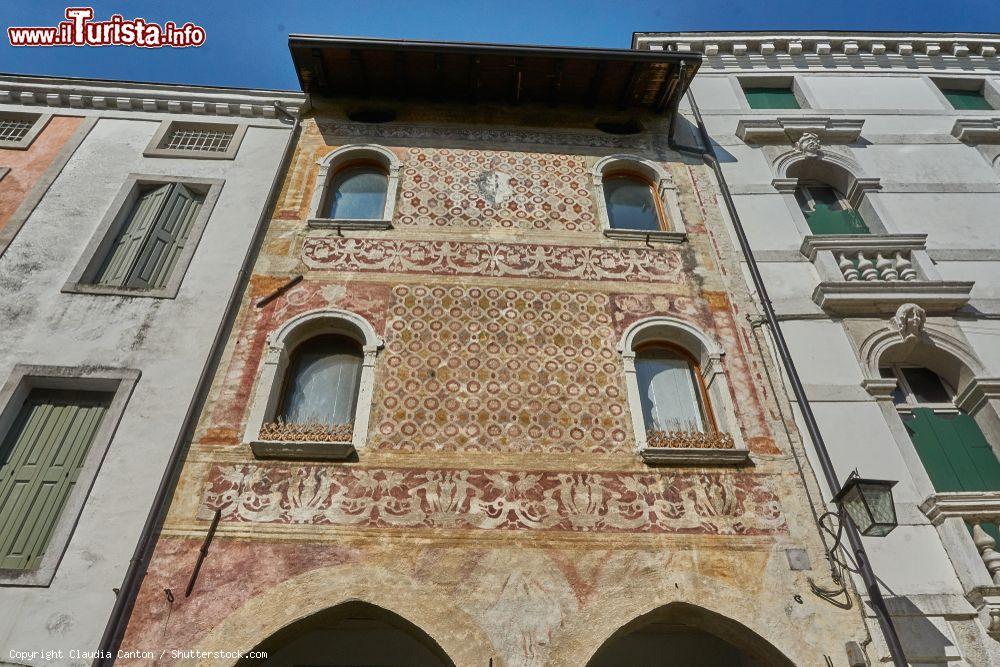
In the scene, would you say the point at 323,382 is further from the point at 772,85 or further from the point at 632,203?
the point at 772,85

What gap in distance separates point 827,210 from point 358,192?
756 cm

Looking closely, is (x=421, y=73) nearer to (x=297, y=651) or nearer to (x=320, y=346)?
(x=320, y=346)

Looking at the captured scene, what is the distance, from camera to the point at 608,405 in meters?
7.55

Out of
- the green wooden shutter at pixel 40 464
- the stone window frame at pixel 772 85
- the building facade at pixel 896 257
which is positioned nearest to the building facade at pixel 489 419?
the building facade at pixel 896 257

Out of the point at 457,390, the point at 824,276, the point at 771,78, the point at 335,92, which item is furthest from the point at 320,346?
the point at 771,78

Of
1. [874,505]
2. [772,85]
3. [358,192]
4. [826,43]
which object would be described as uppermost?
[826,43]

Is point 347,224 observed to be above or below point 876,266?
above

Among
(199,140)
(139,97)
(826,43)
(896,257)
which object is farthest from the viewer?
(826,43)

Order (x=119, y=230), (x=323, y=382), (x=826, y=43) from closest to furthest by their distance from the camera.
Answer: (x=323, y=382), (x=119, y=230), (x=826, y=43)

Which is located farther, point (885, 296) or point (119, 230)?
point (119, 230)

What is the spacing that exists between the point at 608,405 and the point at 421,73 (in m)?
6.99

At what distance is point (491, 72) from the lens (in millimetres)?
11156

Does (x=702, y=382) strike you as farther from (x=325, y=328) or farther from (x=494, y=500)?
(x=325, y=328)

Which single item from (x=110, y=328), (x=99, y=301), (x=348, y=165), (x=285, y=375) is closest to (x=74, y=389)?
(x=110, y=328)
